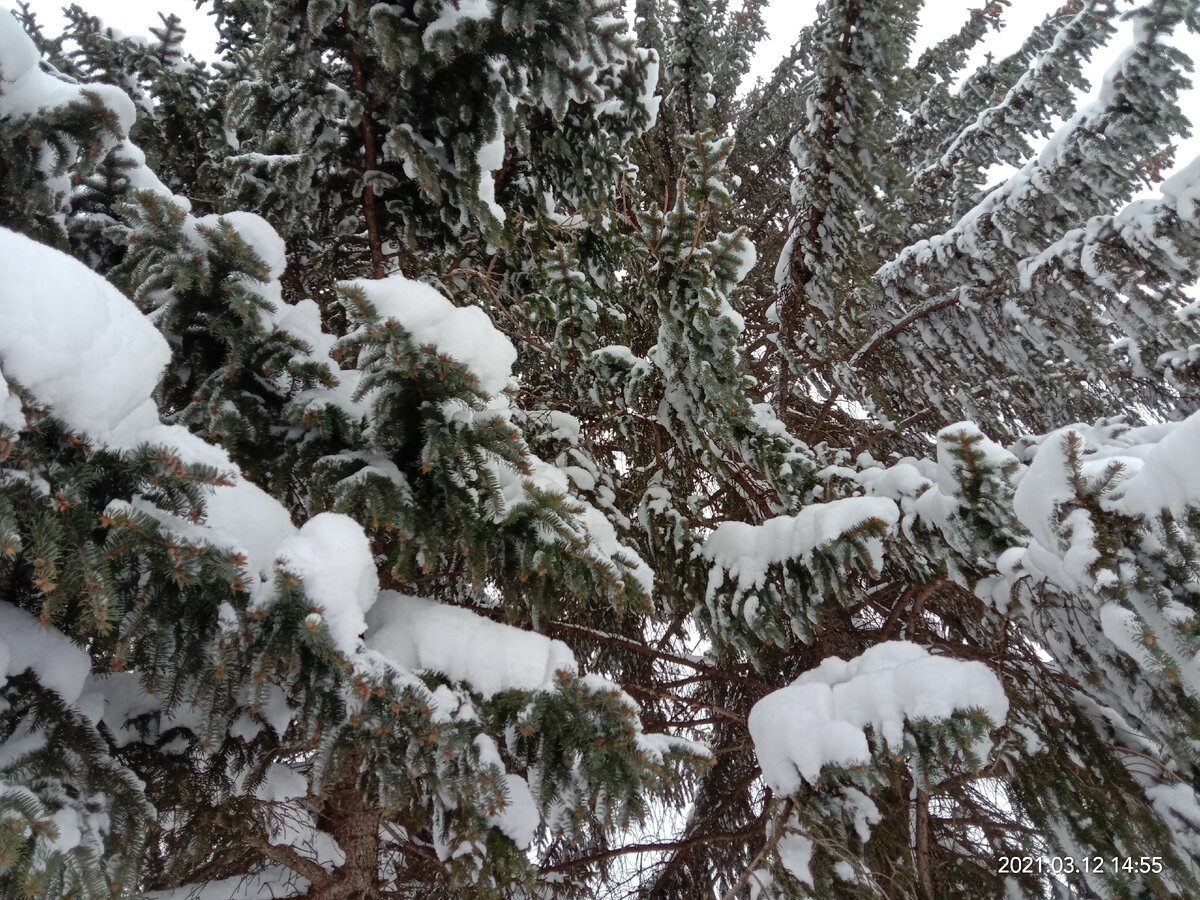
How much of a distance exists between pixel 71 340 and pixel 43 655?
832 millimetres

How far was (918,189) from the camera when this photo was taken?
6.33 meters

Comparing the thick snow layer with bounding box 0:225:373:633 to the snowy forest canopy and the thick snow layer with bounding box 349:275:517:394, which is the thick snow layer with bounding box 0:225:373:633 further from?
the thick snow layer with bounding box 349:275:517:394

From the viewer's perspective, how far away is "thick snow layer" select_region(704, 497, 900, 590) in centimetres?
286

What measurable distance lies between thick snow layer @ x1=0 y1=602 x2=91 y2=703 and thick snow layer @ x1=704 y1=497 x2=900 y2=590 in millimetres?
A: 2535

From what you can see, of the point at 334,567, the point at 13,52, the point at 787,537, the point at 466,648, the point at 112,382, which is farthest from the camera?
the point at 787,537

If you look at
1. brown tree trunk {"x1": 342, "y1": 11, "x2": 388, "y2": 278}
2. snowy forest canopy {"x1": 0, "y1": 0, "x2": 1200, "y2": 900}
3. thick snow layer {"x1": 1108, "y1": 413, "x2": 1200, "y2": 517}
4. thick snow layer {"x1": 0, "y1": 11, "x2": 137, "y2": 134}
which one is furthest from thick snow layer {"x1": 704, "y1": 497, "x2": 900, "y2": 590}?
thick snow layer {"x1": 0, "y1": 11, "x2": 137, "y2": 134}

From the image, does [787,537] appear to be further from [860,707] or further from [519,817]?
[519,817]

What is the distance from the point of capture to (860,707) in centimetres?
233

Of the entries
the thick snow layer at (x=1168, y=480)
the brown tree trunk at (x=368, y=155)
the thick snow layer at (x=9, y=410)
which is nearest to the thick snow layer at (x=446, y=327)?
the thick snow layer at (x=9, y=410)

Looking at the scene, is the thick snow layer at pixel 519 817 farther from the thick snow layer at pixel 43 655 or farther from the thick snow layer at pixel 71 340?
the thick snow layer at pixel 71 340

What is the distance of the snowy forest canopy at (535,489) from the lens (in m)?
1.63

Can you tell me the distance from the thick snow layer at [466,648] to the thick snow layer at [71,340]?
889mm
